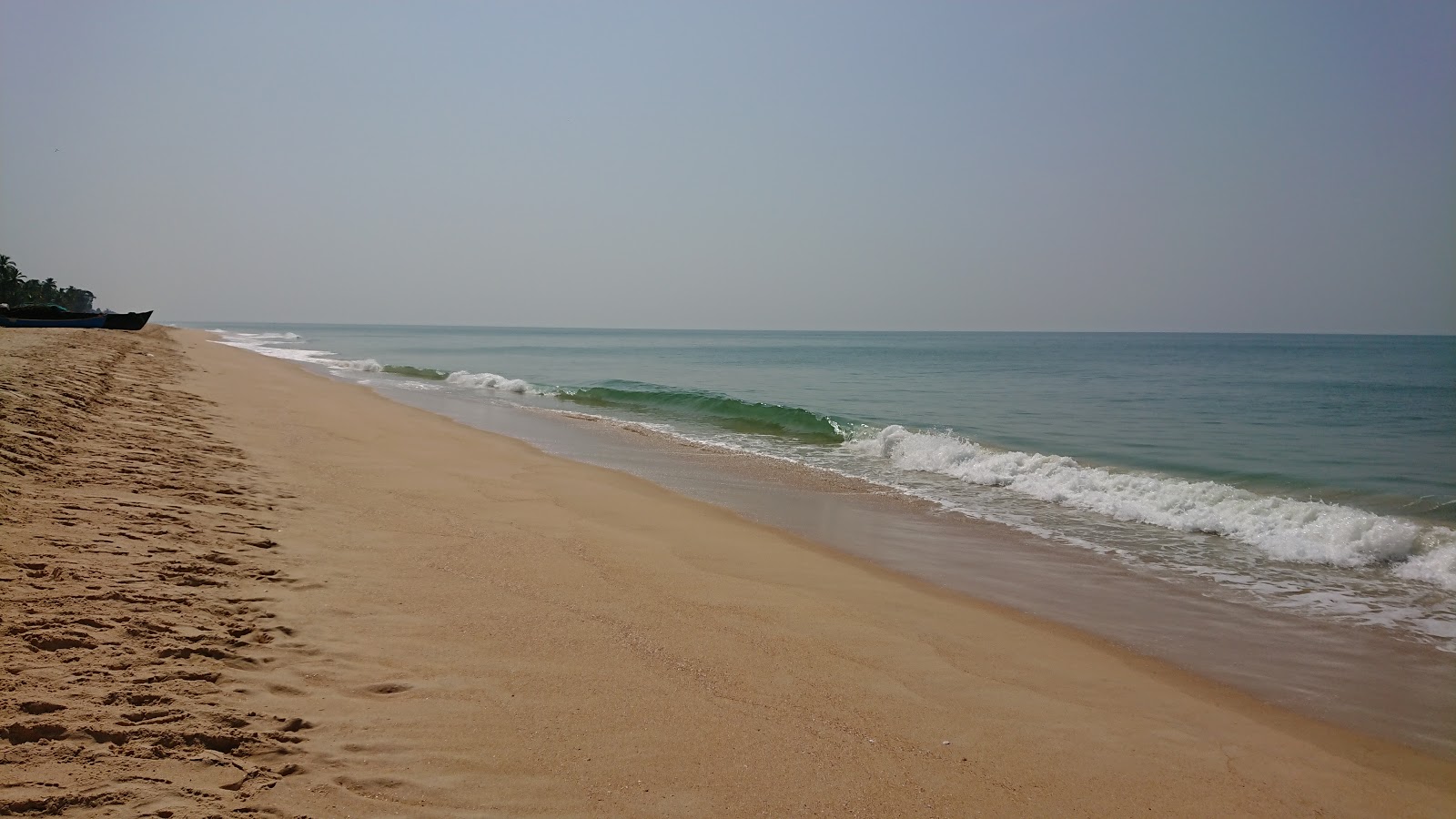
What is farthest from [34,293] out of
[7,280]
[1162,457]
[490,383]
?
[1162,457]

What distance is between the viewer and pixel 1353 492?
39.3 ft

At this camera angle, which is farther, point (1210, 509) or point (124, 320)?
point (124, 320)

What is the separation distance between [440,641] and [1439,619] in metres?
7.87

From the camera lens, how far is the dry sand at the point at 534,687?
3.01 meters

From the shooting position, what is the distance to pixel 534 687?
391cm

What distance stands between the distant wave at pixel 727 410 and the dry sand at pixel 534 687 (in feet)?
38.5

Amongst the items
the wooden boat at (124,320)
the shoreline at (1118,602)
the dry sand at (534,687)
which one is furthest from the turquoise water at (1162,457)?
the wooden boat at (124,320)

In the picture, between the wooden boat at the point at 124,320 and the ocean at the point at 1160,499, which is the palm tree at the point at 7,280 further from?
the ocean at the point at 1160,499

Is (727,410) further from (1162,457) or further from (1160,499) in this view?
(1160,499)

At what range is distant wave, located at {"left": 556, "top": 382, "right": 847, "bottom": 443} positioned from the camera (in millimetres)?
18852

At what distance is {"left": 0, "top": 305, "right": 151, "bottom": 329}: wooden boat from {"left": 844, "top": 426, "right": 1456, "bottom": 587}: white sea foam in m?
37.0

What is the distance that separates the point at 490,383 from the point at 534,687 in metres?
27.0

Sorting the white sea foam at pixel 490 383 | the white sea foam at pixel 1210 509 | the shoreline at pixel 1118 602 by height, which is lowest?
the shoreline at pixel 1118 602

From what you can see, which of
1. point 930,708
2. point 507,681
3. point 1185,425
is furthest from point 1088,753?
point 1185,425
